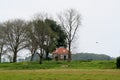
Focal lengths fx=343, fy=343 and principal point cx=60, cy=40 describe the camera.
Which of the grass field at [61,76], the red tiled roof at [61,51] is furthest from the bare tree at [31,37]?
the grass field at [61,76]

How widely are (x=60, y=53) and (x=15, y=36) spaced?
57.9 feet

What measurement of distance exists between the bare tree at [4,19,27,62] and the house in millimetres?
14729

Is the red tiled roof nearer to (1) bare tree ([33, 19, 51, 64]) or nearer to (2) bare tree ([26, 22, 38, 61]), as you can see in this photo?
(2) bare tree ([26, 22, 38, 61])

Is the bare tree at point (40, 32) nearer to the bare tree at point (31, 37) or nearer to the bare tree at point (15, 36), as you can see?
the bare tree at point (31, 37)

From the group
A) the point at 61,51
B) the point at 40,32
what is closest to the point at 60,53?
the point at 61,51

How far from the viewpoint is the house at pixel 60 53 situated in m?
107

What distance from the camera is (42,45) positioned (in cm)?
8912

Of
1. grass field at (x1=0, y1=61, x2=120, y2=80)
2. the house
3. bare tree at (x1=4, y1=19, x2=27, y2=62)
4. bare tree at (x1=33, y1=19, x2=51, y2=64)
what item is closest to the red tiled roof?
the house

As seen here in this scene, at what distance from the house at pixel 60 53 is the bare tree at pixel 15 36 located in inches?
580

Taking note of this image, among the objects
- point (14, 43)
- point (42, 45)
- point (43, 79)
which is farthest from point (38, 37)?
point (43, 79)

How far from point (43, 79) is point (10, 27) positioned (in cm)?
7079

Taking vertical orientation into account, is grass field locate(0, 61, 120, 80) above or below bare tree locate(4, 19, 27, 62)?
below

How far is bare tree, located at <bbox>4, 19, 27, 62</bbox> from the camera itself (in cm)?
9529

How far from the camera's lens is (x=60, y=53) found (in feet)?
352
